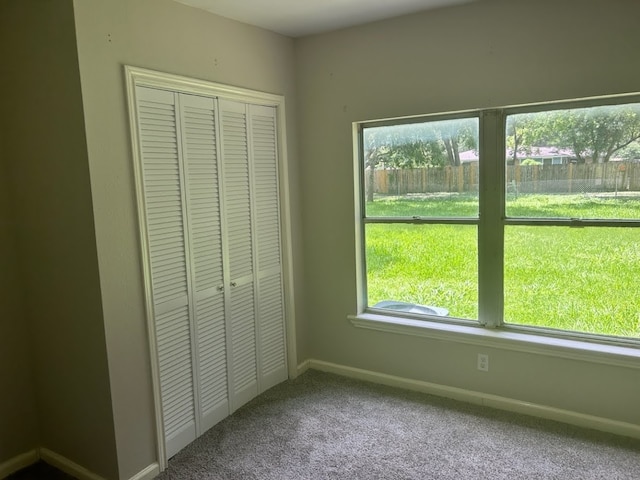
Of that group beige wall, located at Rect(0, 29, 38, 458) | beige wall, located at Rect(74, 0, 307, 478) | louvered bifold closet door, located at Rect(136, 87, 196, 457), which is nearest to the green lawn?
louvered bifold closet door, located at Rect(136, 87, 196, 457)

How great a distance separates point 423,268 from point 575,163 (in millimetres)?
1085

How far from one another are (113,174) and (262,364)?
1626 millimetres

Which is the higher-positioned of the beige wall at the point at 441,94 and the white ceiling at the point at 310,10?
the white ceiling at the point at 310,10

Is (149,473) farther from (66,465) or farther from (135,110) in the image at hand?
(135,110)

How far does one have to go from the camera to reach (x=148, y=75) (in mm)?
2201

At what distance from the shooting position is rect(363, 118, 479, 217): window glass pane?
2812 mm

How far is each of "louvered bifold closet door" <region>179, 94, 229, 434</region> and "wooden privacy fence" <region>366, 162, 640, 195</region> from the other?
1157 mm

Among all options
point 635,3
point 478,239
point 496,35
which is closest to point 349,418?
point 478,239

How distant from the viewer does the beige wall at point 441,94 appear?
2361mm

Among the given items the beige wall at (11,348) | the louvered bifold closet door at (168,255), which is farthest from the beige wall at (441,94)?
the beige wall at (11,348)

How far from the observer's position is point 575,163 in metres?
2.52

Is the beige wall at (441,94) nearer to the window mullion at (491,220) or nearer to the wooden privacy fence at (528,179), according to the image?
the window mullion at (491,220)

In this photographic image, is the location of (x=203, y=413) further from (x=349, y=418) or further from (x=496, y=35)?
(x=496, y=35)

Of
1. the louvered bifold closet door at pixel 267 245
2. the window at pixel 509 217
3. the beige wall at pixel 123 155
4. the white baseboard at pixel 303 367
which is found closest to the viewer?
the beige wall at pixel 123 155
